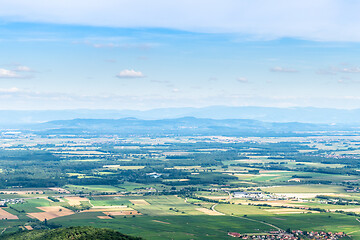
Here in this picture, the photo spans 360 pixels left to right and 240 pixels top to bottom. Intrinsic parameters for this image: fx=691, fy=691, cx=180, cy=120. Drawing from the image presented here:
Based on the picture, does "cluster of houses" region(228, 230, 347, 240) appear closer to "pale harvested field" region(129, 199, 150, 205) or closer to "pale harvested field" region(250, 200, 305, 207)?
"pale harvested field" region(250, 200, 305, 207)

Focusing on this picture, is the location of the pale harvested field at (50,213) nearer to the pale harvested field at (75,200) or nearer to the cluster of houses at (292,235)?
the pale harvested field at (75,200)

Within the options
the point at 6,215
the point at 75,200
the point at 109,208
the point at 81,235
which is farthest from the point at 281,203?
the point at 81,235

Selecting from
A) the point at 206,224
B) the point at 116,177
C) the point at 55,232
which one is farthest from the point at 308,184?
the point at 55,232

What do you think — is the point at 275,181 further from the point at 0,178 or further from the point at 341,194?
the point at 0,178

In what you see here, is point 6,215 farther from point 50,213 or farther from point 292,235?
point 292,235

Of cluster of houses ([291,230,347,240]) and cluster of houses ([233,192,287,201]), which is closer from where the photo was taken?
cluster of houses ([291,230,347,240])

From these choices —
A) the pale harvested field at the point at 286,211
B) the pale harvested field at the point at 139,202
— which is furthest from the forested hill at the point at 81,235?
the pale harvested field at the point at 286,211

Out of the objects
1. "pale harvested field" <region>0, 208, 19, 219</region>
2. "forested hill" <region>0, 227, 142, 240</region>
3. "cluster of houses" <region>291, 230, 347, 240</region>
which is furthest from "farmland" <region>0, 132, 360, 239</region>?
"forested hill" <region>0, 227, 142, 240</region>

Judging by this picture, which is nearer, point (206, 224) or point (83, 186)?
point (206, 224)

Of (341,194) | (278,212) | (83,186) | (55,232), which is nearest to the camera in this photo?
(55,232)
